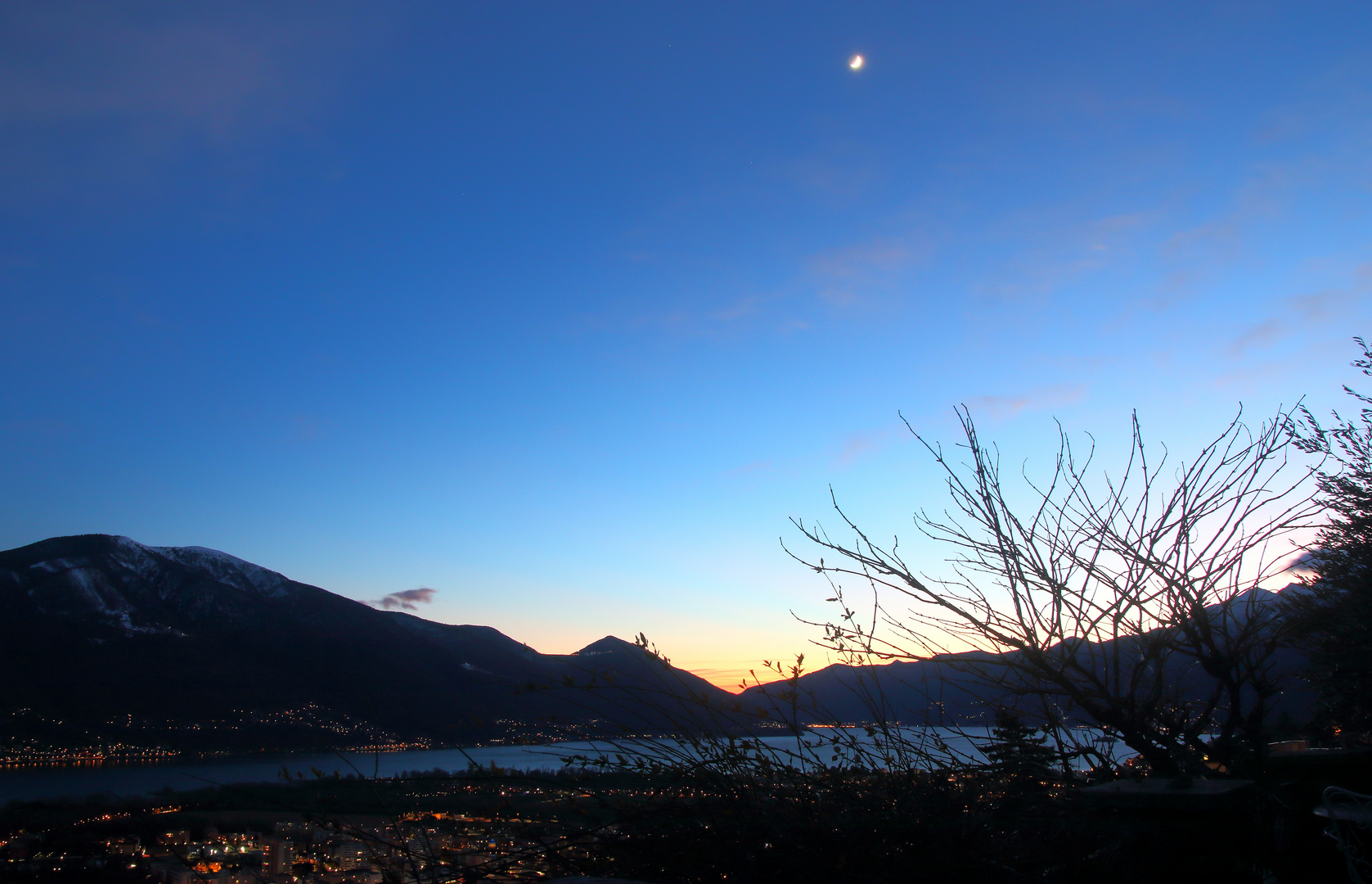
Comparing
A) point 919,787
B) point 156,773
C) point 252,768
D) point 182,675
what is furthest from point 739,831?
point 182,675

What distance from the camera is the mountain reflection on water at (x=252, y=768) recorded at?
3982mm

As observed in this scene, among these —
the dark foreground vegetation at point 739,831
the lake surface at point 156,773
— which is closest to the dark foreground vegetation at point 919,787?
the dark foreground vegetation at point 739,831

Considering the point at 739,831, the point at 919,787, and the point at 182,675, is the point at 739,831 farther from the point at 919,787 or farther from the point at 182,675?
the point at 182,675

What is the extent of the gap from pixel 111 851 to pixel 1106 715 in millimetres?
10860

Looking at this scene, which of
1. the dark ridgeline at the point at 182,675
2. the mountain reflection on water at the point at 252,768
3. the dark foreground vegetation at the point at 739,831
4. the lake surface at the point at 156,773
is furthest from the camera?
the dark ridgeline at the point at 182,675

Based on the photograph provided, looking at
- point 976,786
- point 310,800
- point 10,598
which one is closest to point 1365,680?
point 976,786


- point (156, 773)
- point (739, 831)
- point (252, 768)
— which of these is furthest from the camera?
point (252, 768)

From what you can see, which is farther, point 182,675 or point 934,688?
point 182,675

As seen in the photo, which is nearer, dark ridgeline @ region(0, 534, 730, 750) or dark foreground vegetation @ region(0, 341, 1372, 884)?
dark foreground vegetation @ region(0, 341, 1372, 884)

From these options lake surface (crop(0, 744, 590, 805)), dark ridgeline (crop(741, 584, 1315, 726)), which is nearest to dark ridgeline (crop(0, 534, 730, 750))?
lake surface (crop(0, 744, 590, 805))

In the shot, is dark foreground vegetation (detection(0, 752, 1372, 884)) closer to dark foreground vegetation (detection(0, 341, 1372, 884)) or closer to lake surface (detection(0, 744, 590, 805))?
dark foreground vegetation (detection(0, 341, 1372, 884))

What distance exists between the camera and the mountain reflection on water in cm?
398

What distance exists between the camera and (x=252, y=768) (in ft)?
351

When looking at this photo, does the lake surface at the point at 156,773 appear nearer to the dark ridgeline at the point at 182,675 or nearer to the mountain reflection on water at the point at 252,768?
the mountain reflection on water at the point at 252,768
